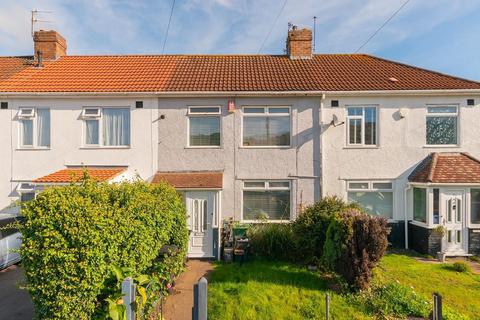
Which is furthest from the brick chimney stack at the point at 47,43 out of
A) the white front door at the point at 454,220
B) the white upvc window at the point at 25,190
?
the white front door at the point at 454,220

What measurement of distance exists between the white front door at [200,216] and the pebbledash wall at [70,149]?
2018mm

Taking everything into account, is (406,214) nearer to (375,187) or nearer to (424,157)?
(375,187)

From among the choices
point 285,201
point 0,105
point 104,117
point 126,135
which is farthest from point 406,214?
point 0,105

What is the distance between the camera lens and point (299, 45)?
13.4m

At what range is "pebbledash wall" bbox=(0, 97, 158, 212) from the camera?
1077cm

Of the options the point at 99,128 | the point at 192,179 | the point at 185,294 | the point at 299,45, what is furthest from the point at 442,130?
the point at 99,128

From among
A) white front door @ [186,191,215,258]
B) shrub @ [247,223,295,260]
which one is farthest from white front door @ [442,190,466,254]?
white front door @ [186,191,215,258]

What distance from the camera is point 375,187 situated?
425 inches

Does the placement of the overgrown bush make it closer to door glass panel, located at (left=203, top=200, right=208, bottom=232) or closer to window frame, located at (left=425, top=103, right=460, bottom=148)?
door glass panel, located at (left=203, top=200, right=208, bottom=232)

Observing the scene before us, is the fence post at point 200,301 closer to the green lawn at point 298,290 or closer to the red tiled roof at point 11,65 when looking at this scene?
the green lawn at point 298,290

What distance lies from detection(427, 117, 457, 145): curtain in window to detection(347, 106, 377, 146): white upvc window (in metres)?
2.00

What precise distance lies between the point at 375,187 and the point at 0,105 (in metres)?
14.1

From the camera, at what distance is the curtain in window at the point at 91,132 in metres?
10.9

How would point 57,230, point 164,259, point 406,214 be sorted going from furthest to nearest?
point 406,214 < point 164,259 < point 57,230
